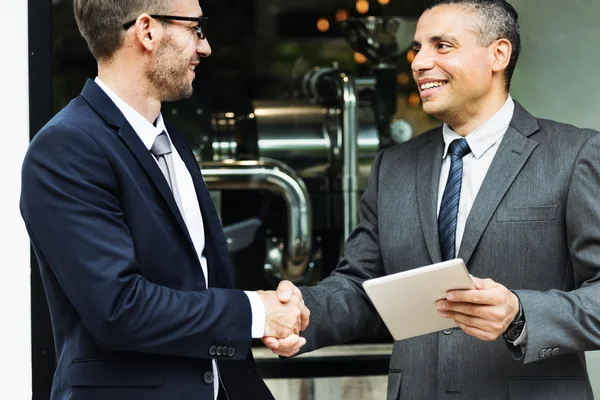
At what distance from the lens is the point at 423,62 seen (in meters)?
2.78

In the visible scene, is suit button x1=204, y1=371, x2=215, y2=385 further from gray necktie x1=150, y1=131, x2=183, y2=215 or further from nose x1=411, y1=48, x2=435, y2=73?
nose x1=411, y1=48, x2=435, y2=73

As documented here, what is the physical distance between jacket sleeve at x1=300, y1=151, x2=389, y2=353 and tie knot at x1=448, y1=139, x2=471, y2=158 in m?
0.29

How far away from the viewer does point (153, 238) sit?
7.27 ft

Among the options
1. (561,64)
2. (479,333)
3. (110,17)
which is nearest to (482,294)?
(479,333)

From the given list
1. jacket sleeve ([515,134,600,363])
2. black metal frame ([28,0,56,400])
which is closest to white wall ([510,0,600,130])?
jacket sleeve ([515,134,600,363])

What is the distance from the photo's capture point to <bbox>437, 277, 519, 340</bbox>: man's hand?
2.34 meters

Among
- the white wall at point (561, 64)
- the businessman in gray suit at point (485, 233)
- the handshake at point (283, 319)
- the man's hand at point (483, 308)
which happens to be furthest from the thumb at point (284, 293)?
the white wall at point (561, 64)

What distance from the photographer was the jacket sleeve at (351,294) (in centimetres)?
279

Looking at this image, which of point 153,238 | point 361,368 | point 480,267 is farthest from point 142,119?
point 361,368

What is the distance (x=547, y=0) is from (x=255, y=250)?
1.77 m

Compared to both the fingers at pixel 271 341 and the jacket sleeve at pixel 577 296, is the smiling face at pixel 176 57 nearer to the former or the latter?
the fingers at pixel 271 341

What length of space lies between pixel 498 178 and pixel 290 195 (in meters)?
2.35

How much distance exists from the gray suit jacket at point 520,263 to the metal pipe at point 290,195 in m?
2.09

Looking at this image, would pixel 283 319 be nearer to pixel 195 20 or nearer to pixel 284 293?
pixel 284 293
